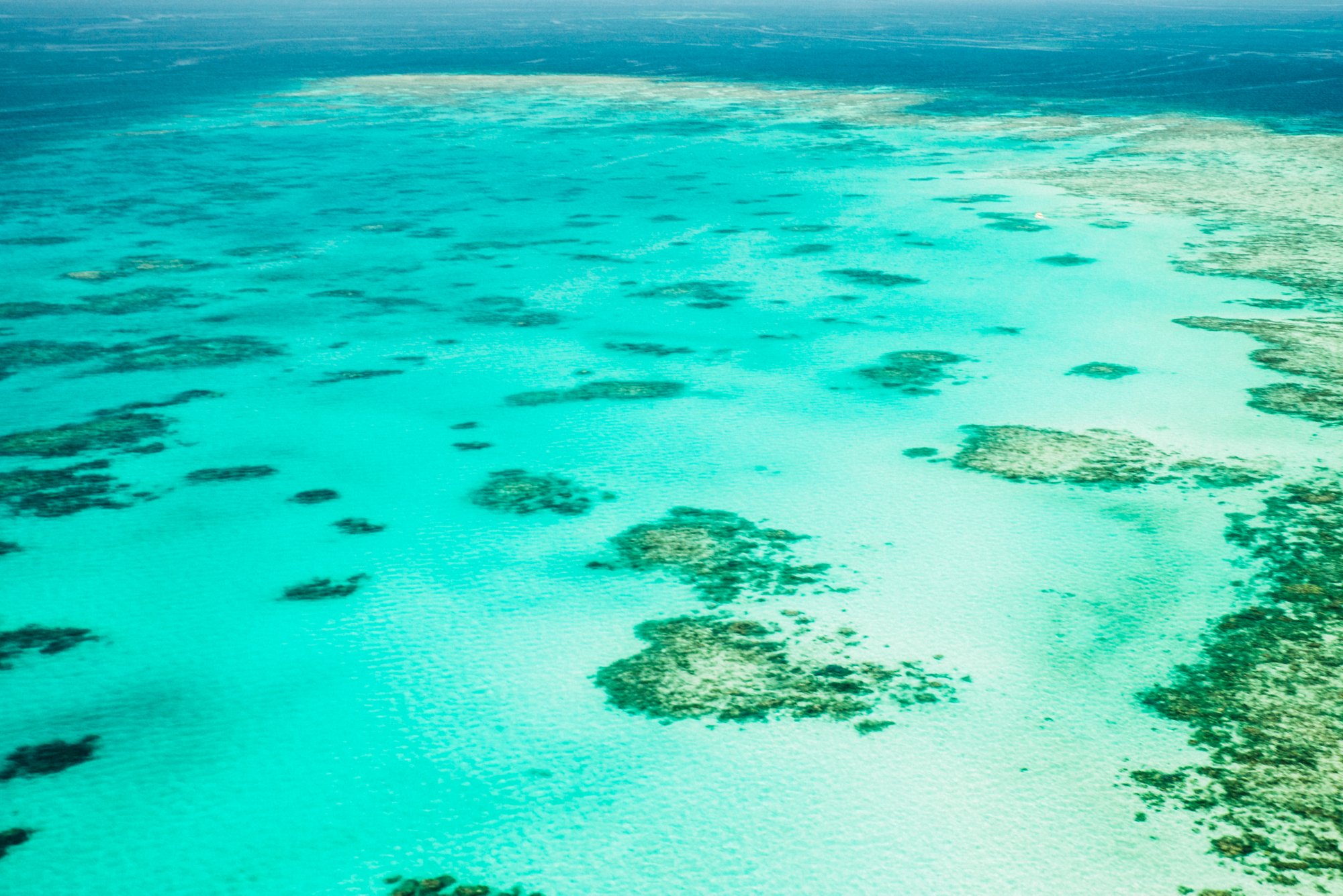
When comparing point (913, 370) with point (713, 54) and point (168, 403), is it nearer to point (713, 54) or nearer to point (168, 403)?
point (168, 403)

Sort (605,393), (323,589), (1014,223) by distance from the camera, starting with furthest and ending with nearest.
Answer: (1014,223) → (605,393) → (323,589)

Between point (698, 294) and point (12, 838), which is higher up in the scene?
point (698, 294)

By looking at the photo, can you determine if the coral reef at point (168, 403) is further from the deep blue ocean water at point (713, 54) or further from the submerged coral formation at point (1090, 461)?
the deep blue ocean water at point (713, 54)

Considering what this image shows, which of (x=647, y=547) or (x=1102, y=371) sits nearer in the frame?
(x=647, y=547)

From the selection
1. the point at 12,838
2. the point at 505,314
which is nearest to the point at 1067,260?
the point at 505,314

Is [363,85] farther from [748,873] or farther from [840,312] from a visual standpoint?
[748,873]

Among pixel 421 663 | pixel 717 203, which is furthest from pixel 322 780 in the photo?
pixel 717 203

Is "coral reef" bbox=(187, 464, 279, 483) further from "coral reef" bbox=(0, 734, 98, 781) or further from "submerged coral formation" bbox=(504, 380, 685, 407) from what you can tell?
"coral reef" bbox=(0, 734, 98, 781)
